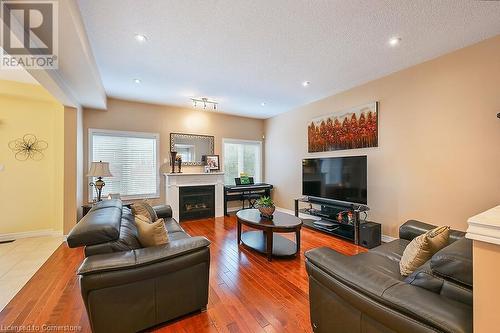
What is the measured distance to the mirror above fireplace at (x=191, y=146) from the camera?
18.1 feet

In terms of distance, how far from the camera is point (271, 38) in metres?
2.61

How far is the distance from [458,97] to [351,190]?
6.32 feet

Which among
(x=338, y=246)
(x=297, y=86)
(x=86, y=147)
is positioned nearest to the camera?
(x=338, y=246)

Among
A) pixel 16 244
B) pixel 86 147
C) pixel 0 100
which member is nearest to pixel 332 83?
pixel 86 147

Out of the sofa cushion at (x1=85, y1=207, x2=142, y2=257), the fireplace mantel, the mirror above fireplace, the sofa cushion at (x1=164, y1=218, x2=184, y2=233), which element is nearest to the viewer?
the sofa cushion at (x1=85, y1=207, x2=142, y2=257)

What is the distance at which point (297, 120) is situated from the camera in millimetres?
5605

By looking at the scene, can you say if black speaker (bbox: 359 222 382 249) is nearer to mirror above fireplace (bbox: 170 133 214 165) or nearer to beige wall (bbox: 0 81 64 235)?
mirror above fireplace (bbox: 170 133 214 165)

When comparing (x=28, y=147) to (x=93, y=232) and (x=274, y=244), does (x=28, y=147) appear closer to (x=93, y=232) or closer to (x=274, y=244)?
(x=93, y=232)

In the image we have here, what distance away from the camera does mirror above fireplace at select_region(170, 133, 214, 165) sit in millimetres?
5509

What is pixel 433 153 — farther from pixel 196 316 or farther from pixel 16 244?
pixel 16 244

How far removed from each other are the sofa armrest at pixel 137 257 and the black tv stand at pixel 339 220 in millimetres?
2743

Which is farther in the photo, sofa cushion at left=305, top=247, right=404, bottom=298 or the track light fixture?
the track light fixture

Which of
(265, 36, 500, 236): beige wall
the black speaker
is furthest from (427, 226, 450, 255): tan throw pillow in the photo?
the black speaker

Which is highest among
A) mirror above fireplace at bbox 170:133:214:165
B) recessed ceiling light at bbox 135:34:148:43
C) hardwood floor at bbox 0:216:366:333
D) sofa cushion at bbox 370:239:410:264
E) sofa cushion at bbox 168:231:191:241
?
recessed ceiling light at bbox 135:34:148:43
